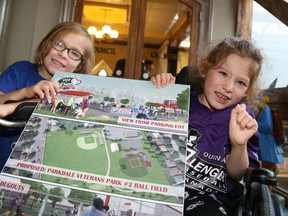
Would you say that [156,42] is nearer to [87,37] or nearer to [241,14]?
[241,14]

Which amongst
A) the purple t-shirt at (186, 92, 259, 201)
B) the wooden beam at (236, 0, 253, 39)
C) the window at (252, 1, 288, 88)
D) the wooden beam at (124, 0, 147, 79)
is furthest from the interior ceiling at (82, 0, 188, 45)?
the purple t-shirt at (186, 92, 259, 201)

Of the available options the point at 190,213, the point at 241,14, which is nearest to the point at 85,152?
the point at 190,213

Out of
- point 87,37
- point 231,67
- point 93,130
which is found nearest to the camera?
point 93,130

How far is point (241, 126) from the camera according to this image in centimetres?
85

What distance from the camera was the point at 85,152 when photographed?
2.07ft

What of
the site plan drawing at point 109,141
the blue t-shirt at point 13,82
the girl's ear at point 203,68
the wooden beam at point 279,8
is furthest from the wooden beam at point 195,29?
the site plan drawing at point 109,141

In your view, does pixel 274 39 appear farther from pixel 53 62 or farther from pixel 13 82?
pixel 13 82

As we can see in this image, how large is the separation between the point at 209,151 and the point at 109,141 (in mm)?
403

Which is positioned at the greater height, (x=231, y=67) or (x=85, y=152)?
(x=231, y=67)

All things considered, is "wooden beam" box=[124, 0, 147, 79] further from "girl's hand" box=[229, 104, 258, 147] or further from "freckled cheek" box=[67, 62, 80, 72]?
"girl's hand" box=[229, 104, 258, 147]

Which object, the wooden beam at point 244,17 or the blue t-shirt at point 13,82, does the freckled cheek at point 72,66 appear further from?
the wooden beam at point 244,17

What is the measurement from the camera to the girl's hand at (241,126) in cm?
83

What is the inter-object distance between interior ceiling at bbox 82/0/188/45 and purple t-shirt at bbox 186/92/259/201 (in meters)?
2.29

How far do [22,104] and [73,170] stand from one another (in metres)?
0.27
